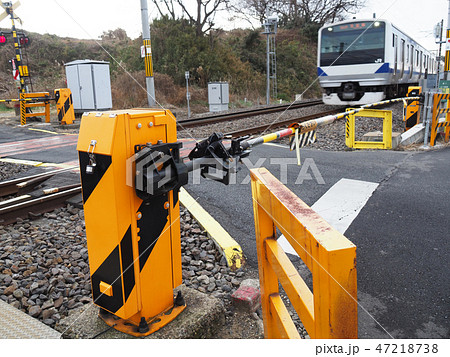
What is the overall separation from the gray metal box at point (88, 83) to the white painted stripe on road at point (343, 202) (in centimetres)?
1201

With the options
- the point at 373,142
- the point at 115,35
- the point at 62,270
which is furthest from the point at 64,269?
the point at 115,35

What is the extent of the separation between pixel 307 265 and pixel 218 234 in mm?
2448

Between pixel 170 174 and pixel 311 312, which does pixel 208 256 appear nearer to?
pixel 170 174

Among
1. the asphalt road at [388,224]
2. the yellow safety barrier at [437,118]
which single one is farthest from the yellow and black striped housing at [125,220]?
the yellow safety barrier at [437,118]

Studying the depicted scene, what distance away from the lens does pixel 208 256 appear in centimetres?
359

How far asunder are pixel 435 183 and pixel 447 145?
406 cm

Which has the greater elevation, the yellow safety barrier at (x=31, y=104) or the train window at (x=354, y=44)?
the train window at (x=354, y=44)

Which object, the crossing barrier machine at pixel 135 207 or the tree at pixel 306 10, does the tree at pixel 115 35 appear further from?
the crossing barrier machine at pixel 135 207

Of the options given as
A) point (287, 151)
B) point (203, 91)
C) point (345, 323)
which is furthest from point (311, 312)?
point (203, 91)

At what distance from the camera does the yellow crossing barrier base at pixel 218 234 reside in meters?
3.46

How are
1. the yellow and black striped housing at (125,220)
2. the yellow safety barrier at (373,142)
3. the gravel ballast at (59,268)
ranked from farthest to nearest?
the yellow safety barrier at (373,142) < the gravel ballast at (59,268) < the yellow and black striped housing at (125,220)

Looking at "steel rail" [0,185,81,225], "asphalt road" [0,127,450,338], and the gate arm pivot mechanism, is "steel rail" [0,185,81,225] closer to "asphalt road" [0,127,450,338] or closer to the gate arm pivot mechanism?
"asphalt road" [0,127,450,338]

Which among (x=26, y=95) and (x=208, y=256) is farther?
(x=26, y=95)

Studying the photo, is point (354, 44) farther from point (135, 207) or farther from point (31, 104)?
point (135, 207)
